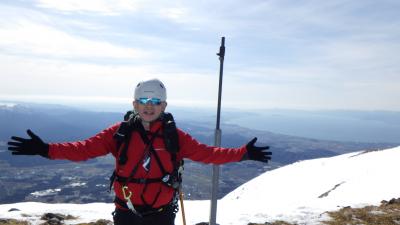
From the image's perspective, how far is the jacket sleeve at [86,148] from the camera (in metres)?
6.05

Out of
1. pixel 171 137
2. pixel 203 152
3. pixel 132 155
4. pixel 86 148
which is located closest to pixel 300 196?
pixel 203 152

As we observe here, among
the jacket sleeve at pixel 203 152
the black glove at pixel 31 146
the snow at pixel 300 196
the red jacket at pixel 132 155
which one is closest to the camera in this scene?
the black glove at pixel 31 146

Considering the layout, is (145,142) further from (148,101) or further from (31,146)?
(31,146)

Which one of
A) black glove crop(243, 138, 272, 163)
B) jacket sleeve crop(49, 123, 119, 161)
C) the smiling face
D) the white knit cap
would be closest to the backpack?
the smiling face

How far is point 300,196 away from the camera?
92.6 feet

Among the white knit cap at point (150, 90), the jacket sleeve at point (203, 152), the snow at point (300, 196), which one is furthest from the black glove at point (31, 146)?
the snow at point (300, 196)

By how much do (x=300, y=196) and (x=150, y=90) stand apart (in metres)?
24.2

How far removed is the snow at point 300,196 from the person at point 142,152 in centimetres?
649

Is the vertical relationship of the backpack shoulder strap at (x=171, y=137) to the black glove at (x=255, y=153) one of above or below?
above

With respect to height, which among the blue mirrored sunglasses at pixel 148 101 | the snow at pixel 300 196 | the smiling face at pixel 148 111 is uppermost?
the blue mirrored sunglasses at pixel 148 101

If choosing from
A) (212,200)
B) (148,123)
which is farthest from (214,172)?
(148,123)

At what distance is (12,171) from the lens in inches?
7407

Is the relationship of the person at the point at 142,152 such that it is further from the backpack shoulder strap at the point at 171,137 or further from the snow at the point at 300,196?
Result: the snow at the point at 300,196

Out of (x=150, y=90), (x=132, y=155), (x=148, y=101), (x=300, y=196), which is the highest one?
(x=150, y=90)
